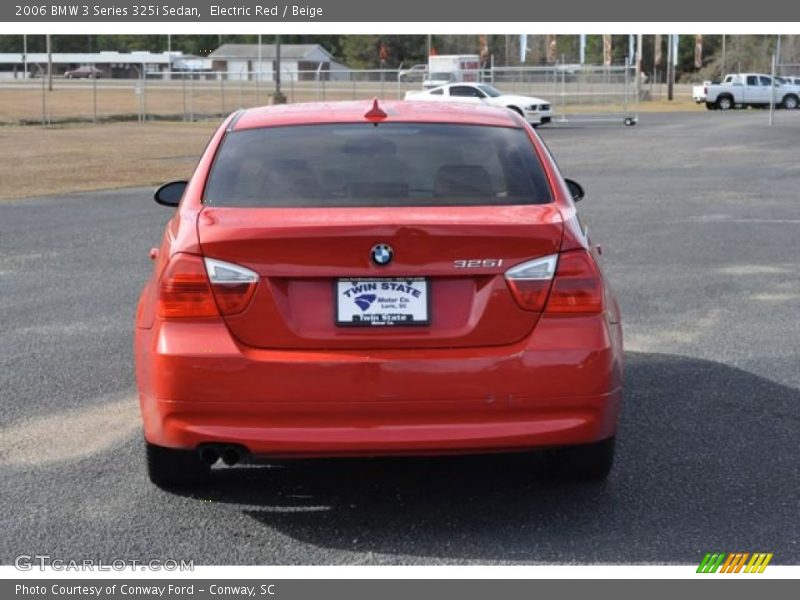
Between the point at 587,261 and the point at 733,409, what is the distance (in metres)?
2.13

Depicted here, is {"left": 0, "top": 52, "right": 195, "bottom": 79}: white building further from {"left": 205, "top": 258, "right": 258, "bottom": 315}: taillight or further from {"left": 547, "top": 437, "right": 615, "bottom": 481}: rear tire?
{"left": 205, "top": 258, "right": 258, "bottom": 315}: taillight

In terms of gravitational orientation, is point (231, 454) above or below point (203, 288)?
below

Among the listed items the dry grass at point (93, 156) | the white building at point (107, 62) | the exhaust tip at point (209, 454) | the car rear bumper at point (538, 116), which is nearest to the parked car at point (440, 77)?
the car rear bumper at point (538, 116)

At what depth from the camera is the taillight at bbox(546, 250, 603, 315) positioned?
4562mm

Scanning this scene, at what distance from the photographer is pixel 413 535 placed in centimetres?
466

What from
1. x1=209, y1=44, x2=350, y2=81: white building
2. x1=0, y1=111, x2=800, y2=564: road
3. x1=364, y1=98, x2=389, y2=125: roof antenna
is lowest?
x1=0, y1=111, x2=800, y2=564: road

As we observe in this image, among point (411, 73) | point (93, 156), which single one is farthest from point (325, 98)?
point (93, 156)

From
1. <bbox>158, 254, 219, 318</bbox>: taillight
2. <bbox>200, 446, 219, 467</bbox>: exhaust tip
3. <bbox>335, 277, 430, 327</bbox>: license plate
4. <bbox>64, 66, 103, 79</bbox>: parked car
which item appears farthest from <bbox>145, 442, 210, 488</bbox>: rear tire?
<bbox>64, 66, 103, 79</bbox>: parked car

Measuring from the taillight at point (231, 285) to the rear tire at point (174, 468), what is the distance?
0.70 m

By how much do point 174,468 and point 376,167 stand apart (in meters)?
1.46

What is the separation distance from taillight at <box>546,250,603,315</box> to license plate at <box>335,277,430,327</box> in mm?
484

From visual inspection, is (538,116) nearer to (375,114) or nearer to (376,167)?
(375,114)

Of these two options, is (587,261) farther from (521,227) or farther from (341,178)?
(341,178)

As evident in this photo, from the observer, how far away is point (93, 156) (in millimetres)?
26375
